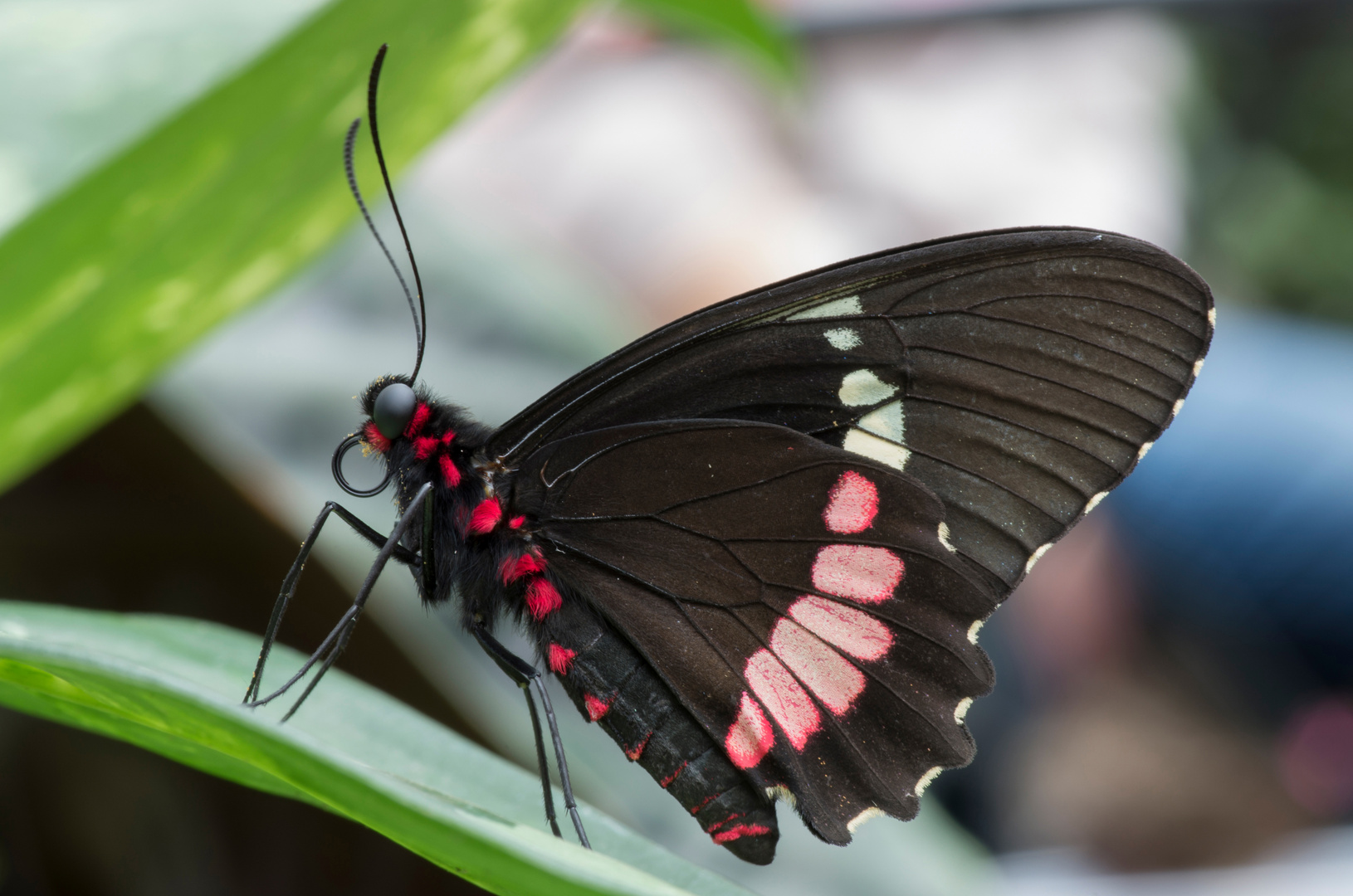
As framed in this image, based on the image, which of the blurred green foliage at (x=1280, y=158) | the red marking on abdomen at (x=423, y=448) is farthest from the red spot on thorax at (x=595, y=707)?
the blurred green foliage at (x=1280, y=158)

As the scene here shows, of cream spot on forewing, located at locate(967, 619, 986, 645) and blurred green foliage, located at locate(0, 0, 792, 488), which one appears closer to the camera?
blurred green foliage, located at locate(0, 0, 792, 488)

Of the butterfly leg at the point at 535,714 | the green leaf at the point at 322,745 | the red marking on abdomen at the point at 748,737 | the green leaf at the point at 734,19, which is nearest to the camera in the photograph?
the green leaf at the point at 322,745

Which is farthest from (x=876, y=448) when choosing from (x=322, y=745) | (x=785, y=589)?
(x=322, y=745)

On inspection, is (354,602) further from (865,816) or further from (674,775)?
(865,816)

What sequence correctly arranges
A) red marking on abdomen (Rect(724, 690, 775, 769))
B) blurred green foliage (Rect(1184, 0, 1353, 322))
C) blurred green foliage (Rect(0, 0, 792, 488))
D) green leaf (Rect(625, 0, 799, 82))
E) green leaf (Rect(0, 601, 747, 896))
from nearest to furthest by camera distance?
green leaf (Rect(0, 601, 747, 896)) < blurred green foliage (Rect(0, 0, 792, 488)) < red marking on abdomen (Rect(724, 690, 775, 769)) < green leaf (Rect(625, 0, 799, 82)) < blurred green foliage (Rect(1184, 0, 1353, 322))

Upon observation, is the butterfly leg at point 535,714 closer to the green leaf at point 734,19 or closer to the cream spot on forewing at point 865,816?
the cream spot on forewing at point 865,816

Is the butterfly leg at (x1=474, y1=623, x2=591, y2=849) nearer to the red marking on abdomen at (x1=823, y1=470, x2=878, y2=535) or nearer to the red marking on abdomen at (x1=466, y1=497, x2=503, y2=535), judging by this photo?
the red marking on abdomen at (x1=466, y1=497, x2=503, y2=535)

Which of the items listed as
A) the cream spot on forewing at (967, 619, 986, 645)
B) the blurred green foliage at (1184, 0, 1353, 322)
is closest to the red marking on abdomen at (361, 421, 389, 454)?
the cream spot on forewing at (967, 619, 986, 645)
